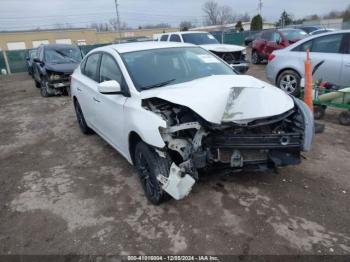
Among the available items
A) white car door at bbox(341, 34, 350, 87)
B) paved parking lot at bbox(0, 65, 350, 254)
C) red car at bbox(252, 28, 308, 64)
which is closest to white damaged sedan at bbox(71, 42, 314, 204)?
paved parking lot at bbox(0, 65, 350, 254)

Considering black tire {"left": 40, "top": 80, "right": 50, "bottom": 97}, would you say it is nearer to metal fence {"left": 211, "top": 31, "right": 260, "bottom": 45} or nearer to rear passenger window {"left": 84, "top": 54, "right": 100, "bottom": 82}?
rear passenger window {"left": 84, "top": 54, "right": 100, "bottom": 82}

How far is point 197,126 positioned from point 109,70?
1.88 meters

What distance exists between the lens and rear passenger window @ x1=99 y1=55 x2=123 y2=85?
4.16m

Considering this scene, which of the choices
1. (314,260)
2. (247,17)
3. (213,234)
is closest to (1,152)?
(213,234)

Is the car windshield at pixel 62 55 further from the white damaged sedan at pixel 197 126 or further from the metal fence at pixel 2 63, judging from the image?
the metal fence at pixel 2 63

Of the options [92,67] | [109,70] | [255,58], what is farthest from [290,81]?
[255,58]

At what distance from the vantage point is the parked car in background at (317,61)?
686cm

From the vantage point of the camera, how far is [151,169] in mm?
3434

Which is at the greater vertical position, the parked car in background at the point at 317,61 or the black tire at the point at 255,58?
the parked car in background at the point at 317,61

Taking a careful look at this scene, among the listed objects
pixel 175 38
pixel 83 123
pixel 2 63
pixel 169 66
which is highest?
pixel 169 66

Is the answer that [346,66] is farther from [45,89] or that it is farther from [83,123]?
[45,89]

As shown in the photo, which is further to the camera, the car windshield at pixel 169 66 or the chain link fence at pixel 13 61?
the chain link fence at pixel 13 61

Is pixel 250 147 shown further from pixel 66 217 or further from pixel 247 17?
pixel 247 17

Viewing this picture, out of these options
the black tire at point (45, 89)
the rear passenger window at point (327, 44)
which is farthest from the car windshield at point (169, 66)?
the black tire at point (45, 89)
